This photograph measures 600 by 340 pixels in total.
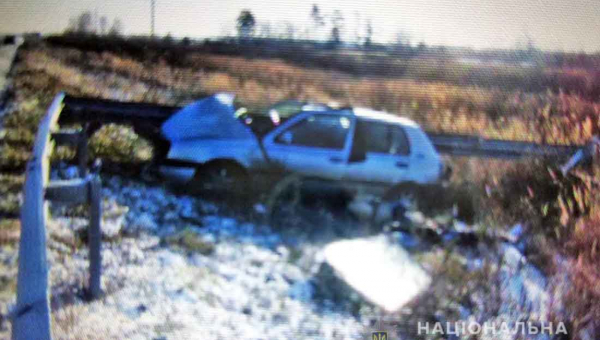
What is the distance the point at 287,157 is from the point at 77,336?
4.15ft

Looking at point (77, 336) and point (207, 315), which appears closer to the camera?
point (77, 336)

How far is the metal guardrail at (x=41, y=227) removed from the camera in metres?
1.49

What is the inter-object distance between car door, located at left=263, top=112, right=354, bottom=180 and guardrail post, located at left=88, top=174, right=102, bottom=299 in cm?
83

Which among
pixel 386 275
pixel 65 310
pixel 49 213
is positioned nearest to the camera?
pixel 65 310

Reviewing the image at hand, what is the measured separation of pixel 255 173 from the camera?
3213 mm

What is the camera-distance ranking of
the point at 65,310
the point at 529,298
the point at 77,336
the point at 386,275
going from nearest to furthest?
the point at 77,336, the point at 65,310, the point at 529,298, the point at 386,275

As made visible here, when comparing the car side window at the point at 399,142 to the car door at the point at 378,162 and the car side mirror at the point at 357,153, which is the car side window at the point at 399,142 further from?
the car side mirror at the point at 357,153

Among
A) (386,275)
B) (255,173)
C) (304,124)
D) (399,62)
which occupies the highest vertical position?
(399,62)

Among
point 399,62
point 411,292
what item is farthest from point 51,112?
point 411,292

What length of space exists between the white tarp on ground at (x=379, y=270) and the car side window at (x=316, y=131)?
0.50 m

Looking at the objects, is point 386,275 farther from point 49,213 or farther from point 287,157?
point 49,213

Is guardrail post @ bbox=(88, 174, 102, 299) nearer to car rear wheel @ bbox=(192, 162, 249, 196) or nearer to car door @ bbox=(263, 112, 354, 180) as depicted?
car rear wheel @ bbox=(192, 162, 249, 196)

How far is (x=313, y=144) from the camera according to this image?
10.5ft

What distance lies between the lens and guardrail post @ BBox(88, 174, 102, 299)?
2760mm
